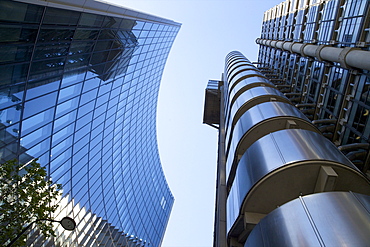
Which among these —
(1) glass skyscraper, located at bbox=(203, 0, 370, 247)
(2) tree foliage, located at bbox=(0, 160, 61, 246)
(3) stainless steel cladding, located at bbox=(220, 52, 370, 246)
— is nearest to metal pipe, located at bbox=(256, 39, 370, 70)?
(1) glass skyscraper, located at bbox=(203, 0, 370, 247)

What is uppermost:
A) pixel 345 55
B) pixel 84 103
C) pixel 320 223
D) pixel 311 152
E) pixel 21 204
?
pixel 345 55

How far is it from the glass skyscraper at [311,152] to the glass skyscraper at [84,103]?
12923 mm

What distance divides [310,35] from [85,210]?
3131cm

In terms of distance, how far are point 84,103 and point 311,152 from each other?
20.7 m

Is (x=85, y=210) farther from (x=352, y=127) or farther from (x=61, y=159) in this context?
(x=352, y=127)

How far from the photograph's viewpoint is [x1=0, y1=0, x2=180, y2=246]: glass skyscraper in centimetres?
1375

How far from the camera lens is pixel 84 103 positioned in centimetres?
2375

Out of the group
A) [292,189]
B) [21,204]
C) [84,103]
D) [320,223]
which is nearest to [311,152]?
[292,189]

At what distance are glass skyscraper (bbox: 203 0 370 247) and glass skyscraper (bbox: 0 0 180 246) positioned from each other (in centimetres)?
1292

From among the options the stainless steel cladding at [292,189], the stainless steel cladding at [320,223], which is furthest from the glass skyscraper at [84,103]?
the stainless steel cladding at [320,223]

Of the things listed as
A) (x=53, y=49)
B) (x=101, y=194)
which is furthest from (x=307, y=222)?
(x=101, y=194)

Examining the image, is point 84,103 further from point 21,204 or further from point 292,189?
point 292,189

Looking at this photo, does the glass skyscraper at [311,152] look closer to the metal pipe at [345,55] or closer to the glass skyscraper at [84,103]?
the metal pipe at [345,55]

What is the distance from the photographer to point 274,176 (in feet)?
30.6
